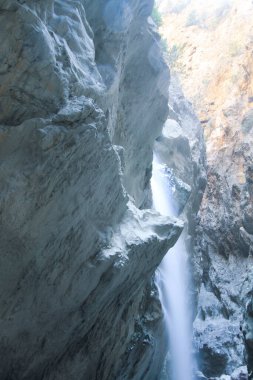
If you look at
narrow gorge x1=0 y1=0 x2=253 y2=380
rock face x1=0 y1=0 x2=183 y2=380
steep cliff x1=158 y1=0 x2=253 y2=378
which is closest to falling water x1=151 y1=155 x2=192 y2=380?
narrow gorge x1=0 y1=0 x2=253 y2=380

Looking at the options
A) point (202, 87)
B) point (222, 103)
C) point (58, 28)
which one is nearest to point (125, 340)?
point (58, 28)

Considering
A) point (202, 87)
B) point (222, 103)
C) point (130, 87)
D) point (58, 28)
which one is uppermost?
point (202, 87)

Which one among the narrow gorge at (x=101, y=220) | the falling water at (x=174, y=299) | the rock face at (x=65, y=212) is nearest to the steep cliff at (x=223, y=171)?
the narrow gorge at (x=101, y=220)

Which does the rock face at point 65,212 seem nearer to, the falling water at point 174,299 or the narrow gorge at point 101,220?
the narrow gorge at point 101,220

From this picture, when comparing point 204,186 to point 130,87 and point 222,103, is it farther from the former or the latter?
point 130,87

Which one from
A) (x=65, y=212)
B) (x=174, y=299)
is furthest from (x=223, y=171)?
(x=65, y=212)
